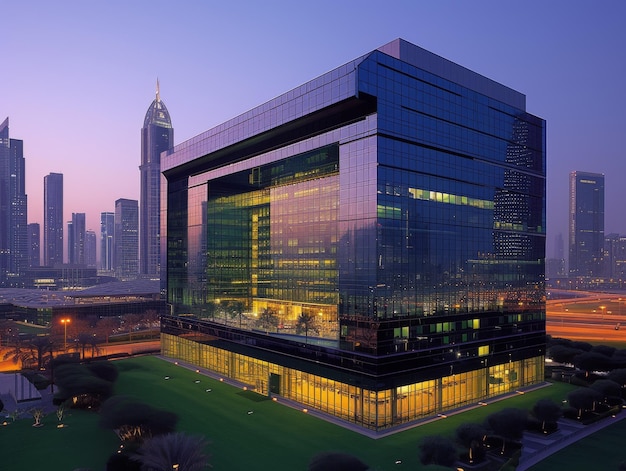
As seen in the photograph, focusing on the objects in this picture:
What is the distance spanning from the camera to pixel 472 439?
129ft

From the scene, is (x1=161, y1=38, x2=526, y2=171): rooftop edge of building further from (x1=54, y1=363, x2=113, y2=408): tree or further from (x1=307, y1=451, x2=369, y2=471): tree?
(x1=54, y1=363, x2=113, y2=408): tree

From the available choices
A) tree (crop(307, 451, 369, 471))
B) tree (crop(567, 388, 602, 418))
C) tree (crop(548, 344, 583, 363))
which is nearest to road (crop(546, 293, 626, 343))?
tree (crop(548, 344, 583, 363))

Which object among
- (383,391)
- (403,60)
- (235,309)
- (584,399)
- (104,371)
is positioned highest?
(403,60)

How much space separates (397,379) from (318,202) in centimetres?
2954

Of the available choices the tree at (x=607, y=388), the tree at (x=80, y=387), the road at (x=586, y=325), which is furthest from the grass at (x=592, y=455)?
the road at (x=586, y=325)

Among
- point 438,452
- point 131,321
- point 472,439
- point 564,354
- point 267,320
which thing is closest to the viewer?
point 438,452

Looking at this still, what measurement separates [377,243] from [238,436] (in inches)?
950

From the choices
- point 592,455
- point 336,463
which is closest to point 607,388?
point 592,455

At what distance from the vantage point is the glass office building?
5075 cm

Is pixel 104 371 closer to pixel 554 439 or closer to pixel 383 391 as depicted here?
pixel 383 391

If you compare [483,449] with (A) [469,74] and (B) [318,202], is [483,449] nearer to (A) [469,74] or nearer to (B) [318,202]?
(B) [318,202]

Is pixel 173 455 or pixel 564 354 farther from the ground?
pixel 173 455

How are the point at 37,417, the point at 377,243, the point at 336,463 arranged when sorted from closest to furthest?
the point at 336,463 < the point at 37,417 < the point at 377,243

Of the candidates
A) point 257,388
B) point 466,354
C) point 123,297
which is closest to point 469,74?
point 466,354
